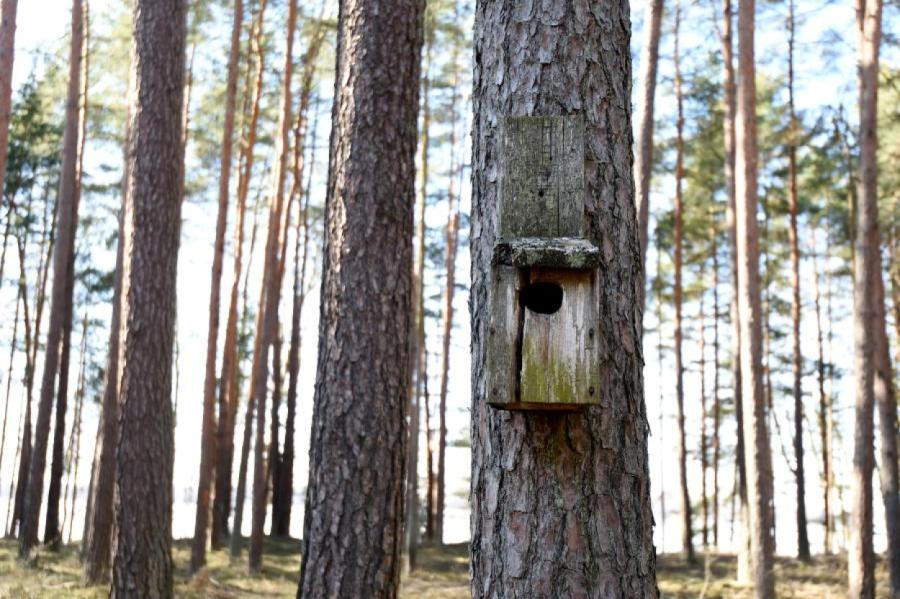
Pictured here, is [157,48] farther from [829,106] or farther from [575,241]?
[829,106]

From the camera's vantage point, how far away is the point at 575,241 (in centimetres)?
232

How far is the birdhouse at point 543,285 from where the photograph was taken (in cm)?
227

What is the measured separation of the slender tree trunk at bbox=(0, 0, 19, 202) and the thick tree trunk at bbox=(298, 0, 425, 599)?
5604 millimetres

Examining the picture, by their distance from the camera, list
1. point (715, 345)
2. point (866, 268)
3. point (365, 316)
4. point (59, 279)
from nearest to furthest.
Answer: point (365, 316), point (866, 268), point (59, 279), point (715, 345)

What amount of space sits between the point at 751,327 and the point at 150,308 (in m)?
7.60

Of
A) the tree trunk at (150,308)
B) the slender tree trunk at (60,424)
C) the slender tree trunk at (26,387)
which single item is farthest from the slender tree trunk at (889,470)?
the slender tree trunk at (26,387)

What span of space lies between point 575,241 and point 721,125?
57.8ft

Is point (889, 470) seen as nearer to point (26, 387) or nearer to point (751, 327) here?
point (751, 327)

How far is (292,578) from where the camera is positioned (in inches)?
539

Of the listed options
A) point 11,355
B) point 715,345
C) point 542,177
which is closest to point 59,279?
point 542,177

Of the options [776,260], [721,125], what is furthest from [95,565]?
[776,260]

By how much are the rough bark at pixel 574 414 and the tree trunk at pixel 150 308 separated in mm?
5357

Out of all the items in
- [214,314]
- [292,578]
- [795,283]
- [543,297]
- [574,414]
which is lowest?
[292,578]

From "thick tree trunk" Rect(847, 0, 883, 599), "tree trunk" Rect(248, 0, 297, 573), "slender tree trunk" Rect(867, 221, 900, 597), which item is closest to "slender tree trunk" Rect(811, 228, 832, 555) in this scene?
"slender tree trunk" Rect(867, 221, 900, 597)
